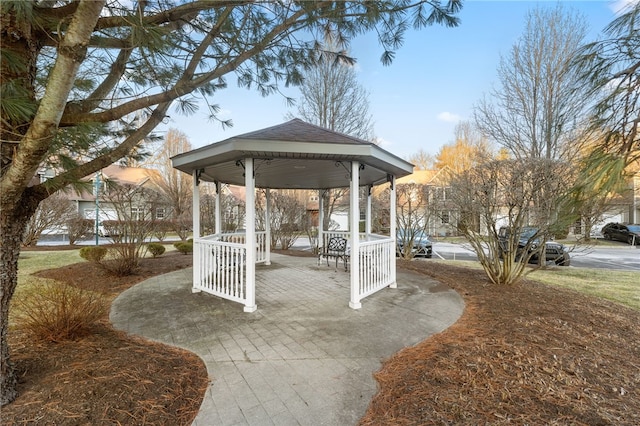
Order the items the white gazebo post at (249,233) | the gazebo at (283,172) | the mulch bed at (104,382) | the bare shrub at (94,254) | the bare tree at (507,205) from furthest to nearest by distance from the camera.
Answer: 1. the bare shrub at (94,254)
2. the bare tree at (507,205)
3. the white gazebo post at (249,233)
4. the gazebo at (283,172)
5. the mulch bed at (104,382)

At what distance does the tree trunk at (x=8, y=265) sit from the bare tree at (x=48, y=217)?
41.2 ft

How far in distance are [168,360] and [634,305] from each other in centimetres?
717

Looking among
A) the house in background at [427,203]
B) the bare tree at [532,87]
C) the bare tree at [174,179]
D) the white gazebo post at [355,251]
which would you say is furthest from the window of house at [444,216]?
the bare tree at [174,179]

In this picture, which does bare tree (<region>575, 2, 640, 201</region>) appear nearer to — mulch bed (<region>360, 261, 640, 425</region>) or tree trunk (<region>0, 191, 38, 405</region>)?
mulch bed (<region>360, 261, 640, 425</region>)

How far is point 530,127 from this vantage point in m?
11.9

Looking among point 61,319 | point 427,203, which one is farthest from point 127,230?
point 427,203

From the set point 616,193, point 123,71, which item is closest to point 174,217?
point 123,71

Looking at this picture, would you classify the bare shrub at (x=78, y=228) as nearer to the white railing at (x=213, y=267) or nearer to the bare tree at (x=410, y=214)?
the white railing at (x=213, y=267)

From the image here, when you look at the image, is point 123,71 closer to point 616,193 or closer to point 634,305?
point 616,193

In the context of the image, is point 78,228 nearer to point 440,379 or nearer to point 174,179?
point 174,179

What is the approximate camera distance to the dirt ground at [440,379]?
1869 mm

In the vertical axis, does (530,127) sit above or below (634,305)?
above

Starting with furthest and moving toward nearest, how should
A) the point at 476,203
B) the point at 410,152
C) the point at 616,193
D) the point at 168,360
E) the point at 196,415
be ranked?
the point at 410,152 < the point at 476,203 < the point at 168,360 < the point at 196,415 < the point at 616,193

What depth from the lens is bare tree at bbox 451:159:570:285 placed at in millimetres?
4941
